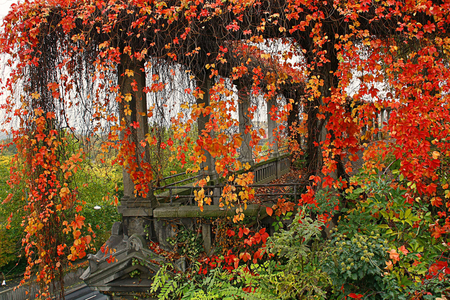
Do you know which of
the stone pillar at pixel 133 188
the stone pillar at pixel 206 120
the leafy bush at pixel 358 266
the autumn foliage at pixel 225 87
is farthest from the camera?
the stone pillar at pixel 206 120

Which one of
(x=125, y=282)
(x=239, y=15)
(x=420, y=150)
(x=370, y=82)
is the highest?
(x=239, y=15)

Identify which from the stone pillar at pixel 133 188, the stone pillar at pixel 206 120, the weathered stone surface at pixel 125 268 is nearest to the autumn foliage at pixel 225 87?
the stone pillar at pixel 133 188

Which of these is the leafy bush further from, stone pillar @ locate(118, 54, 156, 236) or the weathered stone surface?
stone pillar @ locate(118, 54, 156, 236)

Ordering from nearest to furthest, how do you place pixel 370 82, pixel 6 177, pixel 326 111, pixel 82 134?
pixel 370 82, pixel 326 111, pixel 82 134, pixel 6 177

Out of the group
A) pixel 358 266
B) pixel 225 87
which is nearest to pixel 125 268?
pixel 225 87

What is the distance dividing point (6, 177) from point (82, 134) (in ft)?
62.6

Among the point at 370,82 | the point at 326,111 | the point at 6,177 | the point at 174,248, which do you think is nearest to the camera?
the point at 370,82

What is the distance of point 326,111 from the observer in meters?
4.20

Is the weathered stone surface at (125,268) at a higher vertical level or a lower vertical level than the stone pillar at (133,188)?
lower

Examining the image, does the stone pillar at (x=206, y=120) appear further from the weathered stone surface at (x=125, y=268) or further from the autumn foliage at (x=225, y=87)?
the weathered stone surface at (x=125, y=268)

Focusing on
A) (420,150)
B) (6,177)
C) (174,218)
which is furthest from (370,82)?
(6,177)

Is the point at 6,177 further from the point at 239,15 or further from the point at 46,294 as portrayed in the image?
the point at 239,15

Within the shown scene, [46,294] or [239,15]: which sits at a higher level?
[239,15]

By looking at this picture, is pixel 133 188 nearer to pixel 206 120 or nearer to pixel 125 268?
pixel 125 268
